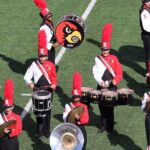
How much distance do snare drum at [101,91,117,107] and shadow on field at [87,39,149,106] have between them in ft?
6.56

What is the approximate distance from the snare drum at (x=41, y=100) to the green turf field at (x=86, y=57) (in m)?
0.79

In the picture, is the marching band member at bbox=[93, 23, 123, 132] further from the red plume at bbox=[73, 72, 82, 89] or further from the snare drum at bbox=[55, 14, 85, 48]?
the red plume at bbox=[73, 72, 82, 89]

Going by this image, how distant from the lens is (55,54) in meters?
18.4

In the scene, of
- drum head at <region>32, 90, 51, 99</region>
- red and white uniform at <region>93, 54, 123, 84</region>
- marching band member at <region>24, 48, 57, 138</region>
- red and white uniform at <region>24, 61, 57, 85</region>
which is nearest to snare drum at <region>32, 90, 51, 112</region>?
drum head at <region>32, 90, 51, 99</region>

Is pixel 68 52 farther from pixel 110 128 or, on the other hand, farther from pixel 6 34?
pixel 110 128

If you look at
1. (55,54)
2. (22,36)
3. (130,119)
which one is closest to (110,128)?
(130,119)

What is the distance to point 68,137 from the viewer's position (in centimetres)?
1297

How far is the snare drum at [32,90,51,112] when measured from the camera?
46.4 feet

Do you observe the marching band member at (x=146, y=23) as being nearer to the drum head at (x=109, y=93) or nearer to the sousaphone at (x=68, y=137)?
the drum head at (x=109, y=93)

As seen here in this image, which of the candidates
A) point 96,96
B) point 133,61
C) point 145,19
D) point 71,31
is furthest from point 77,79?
point 133,61

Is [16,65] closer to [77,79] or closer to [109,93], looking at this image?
[109,93]

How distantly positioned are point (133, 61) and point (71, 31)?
2.71m

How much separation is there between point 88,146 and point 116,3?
7568mm

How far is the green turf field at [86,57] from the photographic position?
14875 mm
